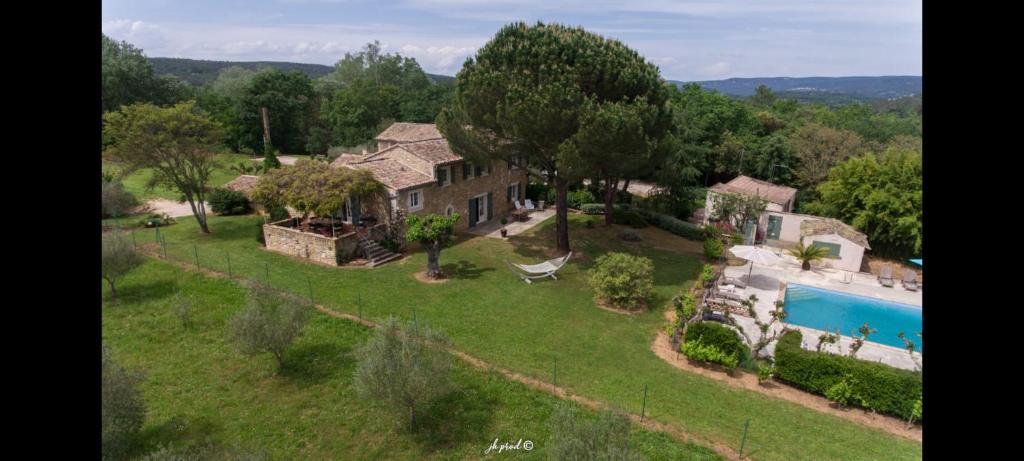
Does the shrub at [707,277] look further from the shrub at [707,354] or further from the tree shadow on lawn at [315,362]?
the tree shadow on lawn at [315,362]

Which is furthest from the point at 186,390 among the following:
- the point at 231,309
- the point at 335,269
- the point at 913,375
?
the point at 913,375

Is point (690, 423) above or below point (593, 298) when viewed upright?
below

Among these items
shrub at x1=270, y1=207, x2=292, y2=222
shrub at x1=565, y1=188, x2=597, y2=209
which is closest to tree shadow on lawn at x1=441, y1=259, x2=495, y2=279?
shrub at x1=270, y1=207, x2=292, y2=222

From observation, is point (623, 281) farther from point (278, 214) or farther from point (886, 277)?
point (278, 214)

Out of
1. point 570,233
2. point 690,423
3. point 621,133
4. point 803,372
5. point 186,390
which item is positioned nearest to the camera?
point 690,423
